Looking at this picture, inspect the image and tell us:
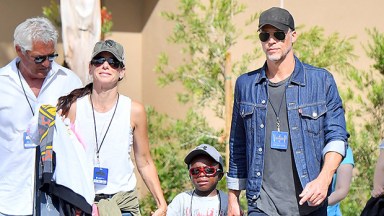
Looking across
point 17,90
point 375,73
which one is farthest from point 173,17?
point 17,90

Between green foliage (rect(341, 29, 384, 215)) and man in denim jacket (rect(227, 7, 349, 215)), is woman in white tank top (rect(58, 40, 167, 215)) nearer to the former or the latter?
man in denim jacket (rect(227, 7, 349, 215))

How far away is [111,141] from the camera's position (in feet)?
18.6

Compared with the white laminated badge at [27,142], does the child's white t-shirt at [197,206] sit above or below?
below

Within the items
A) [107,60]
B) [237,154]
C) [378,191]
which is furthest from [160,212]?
[378,191]

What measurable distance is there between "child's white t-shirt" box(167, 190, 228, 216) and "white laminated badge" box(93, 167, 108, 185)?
0.83 m

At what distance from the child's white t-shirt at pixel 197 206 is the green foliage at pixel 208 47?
2721 millimetres

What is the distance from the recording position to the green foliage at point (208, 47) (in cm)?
Result: 904

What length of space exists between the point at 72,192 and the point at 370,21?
21.7 feet

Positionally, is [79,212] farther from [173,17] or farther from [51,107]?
[173,17]

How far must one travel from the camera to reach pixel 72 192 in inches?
212

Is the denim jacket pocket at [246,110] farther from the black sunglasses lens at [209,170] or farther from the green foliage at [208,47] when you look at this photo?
the green foliage at [208,47]

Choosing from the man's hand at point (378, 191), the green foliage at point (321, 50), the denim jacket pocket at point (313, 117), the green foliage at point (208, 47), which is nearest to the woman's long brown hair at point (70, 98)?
the denim jacket pocket at point (313, 117)

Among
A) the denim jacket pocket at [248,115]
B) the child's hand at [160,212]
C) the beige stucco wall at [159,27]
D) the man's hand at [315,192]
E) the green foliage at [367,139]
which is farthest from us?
the beige stucco wall at [159,27]

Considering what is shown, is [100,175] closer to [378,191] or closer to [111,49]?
[111,49]
